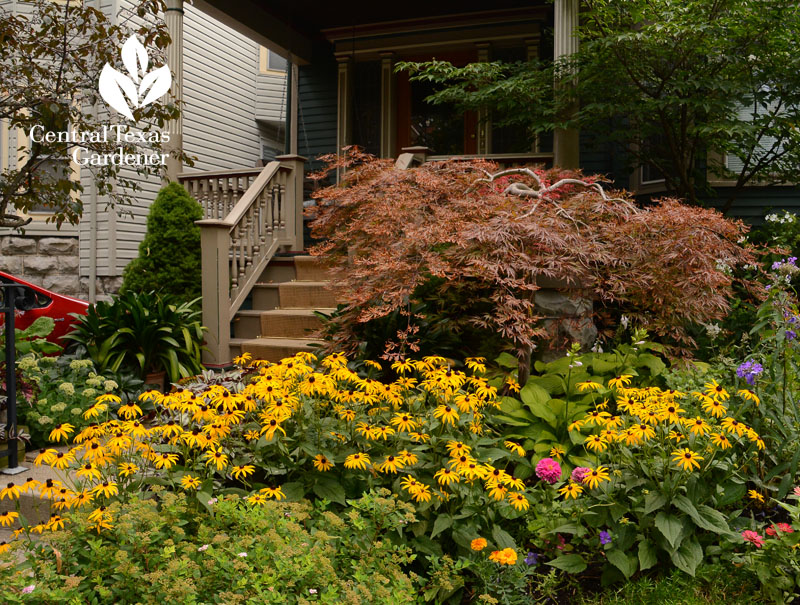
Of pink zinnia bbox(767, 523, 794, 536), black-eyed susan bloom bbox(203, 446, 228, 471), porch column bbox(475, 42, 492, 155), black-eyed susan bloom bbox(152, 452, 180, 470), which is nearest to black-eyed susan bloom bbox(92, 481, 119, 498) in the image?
black-eyed susan bloom bbox(152, 452, 180, 470)

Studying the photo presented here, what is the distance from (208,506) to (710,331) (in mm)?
3244

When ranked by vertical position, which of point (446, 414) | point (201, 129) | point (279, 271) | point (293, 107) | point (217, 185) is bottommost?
point (446, 414)

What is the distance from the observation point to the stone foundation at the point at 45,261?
9.86 meters

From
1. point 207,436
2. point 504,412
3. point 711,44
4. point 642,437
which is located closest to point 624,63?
point 711,44

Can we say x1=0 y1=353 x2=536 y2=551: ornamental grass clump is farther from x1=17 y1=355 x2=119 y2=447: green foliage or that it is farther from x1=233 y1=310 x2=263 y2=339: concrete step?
x1=233 y1=310 x2=263 y2=339: concrete step

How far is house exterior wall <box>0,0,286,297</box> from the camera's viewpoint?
979 centimetres

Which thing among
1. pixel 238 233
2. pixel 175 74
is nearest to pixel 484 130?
pixel 175 74

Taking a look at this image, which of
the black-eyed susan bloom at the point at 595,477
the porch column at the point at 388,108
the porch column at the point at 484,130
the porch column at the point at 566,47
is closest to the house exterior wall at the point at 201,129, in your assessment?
the porch column at the point at 388,108

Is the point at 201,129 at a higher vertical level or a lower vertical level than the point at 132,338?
higher

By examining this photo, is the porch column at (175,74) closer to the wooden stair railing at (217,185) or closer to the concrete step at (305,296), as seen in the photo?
the wooden stair railing at (217,185)

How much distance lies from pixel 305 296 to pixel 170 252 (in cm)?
152

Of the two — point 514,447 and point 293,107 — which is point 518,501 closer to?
point 514,447

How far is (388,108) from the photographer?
35.3 ft

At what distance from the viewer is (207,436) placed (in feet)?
8.83
